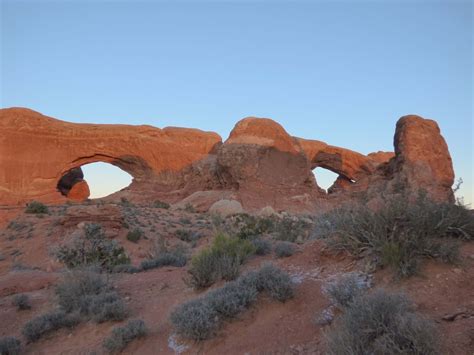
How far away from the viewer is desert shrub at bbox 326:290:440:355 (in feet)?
8.30

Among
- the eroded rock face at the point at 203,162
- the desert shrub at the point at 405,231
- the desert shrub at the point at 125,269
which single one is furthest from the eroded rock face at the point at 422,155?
the desert shrub at the point at 405,231

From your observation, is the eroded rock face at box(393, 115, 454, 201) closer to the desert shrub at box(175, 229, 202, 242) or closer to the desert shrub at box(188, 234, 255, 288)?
the desert shrub at box(175, 229, 202, 242)

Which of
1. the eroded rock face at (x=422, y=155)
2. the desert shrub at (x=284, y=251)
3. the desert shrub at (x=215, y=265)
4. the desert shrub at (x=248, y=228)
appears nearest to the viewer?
the desert shrub at (x=215, y=265)

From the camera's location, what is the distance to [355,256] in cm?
471

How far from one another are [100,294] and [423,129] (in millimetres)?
25531

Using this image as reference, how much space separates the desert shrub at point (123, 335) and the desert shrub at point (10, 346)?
3.87 ft

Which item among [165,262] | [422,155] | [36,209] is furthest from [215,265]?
[422,155]

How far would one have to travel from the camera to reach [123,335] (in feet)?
14.4

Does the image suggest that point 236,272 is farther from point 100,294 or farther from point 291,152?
point 291,152

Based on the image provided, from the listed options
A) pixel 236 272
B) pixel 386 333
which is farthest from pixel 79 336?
pixel 386 333

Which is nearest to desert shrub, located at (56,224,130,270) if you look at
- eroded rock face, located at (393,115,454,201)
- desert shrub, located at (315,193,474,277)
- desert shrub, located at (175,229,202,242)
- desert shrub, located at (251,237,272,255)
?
desert shrub, located at (251,237,272,255)

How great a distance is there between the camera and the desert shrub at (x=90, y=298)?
5203mm

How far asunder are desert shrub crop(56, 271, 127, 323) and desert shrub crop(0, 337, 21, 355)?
83 centimetres

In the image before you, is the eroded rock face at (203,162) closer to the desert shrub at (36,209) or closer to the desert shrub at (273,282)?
the desert shrub at (36,209)
